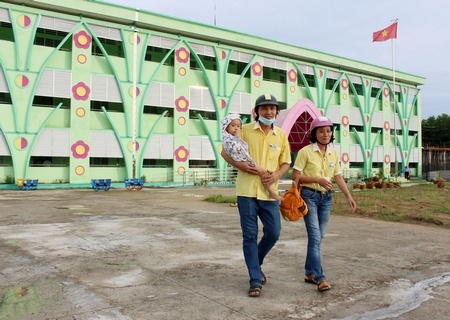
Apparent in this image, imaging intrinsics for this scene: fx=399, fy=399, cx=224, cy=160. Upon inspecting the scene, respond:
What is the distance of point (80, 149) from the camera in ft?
79.6

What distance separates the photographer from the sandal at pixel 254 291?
355 centimetres

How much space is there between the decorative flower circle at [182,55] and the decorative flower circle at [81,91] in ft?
21.9

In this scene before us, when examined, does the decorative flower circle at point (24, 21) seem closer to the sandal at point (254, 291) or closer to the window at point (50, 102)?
the window at point (50, 102)

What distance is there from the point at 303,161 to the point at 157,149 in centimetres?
2347

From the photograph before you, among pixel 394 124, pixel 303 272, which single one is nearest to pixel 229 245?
pixel 303 272

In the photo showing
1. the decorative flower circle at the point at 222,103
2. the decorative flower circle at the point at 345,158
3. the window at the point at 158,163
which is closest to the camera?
the window at the point at 158,163

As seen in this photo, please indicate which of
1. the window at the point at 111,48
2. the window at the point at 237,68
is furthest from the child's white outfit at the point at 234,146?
the window at the point at 237,68

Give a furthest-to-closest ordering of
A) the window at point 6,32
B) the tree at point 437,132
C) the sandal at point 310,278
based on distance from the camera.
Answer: the tree at point 437,132 < the window at point 6,32 < the sandal at point 310,278

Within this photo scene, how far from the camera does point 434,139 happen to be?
6347 cm

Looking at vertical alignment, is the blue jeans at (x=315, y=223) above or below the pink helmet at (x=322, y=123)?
below

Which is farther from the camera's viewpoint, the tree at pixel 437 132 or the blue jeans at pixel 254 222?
the tree at pixel 437 132

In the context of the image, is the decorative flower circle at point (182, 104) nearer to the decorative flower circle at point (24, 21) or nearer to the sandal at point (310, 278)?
the decorative flower circle at point (24, 21)

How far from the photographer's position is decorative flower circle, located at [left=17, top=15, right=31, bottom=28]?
22.6 m

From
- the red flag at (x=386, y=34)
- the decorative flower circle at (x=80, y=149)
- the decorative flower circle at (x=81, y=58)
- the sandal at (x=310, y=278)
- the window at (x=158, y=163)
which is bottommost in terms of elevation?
the sandal at (x=310, y=278)
